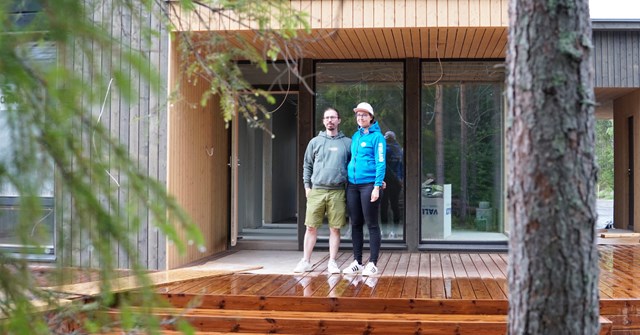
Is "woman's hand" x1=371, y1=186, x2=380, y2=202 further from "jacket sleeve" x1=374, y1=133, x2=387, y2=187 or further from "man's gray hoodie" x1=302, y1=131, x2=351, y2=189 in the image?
"man's gray hoodie" x1=302, y1=131, x2=351, y2=189

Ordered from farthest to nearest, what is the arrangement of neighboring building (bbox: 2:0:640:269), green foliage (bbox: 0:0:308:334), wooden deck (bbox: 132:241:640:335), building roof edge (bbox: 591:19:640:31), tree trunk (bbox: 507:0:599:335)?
1. building roof edge (bbox: 591:19:640:31)
2. neighboring building (bbox: 2:0:640:269)
3. wooden deck (bbox: 132:241:640:335)
4. tree trunk (bbox: 507:0:599:335)
5. green foliage (bbox: 0:0:308:334)

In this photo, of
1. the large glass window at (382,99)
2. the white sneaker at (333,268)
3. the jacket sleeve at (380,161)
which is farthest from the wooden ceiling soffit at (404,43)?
the white sneaker at (333,268)

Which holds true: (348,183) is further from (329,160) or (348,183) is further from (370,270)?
(370,270)

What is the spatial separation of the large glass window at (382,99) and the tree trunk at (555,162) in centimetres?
568

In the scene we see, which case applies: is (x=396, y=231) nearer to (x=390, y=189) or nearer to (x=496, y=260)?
(x=390, y=189)

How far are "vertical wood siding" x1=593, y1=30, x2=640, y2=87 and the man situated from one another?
6.06 meters

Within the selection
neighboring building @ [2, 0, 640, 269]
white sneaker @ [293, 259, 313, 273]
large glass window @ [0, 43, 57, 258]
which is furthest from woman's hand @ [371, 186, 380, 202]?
large glass window @ [0, 43, 57, 258]

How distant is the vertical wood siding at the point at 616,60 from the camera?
34.8 ft

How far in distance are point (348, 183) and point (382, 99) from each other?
6.06 ft

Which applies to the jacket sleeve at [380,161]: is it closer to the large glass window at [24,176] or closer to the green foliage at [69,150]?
the green foliage at [69,150]

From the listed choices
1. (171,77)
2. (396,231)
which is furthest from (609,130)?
(171,77)

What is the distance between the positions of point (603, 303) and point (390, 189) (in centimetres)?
336

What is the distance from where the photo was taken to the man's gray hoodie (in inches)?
248

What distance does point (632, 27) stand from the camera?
404 inches
